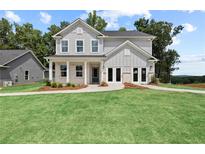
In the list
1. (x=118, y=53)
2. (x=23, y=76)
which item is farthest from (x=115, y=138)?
(x=23, y=76)

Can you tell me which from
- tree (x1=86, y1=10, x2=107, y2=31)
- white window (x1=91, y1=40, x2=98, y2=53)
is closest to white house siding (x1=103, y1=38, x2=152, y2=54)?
white window (x1=91, y1=40, x2=98, y2=53)

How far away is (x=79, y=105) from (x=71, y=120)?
239cm

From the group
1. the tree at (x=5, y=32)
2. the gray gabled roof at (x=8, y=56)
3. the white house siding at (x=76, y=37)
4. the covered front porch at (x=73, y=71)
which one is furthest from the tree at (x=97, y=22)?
the covered front porch at (x=73, y=71)

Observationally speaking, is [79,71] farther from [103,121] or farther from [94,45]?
[103,121]

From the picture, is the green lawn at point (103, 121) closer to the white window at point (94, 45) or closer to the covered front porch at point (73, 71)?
the covered front porch at point (73, 71)

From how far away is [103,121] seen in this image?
913 cm

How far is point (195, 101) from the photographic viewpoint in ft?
42.5

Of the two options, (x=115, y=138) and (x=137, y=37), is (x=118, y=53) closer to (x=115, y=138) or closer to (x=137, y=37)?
(x=137, y=37)

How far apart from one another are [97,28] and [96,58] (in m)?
19.6

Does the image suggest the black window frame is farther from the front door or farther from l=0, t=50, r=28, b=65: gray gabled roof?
l=0, t=50, r=28, b=65: gray gabled roof

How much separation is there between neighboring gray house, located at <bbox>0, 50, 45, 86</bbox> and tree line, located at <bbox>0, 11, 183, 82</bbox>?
899 centimetres

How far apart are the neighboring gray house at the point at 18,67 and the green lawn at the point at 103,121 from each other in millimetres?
17813

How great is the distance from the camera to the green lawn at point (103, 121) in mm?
7598

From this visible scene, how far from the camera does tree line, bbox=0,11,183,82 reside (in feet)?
132
